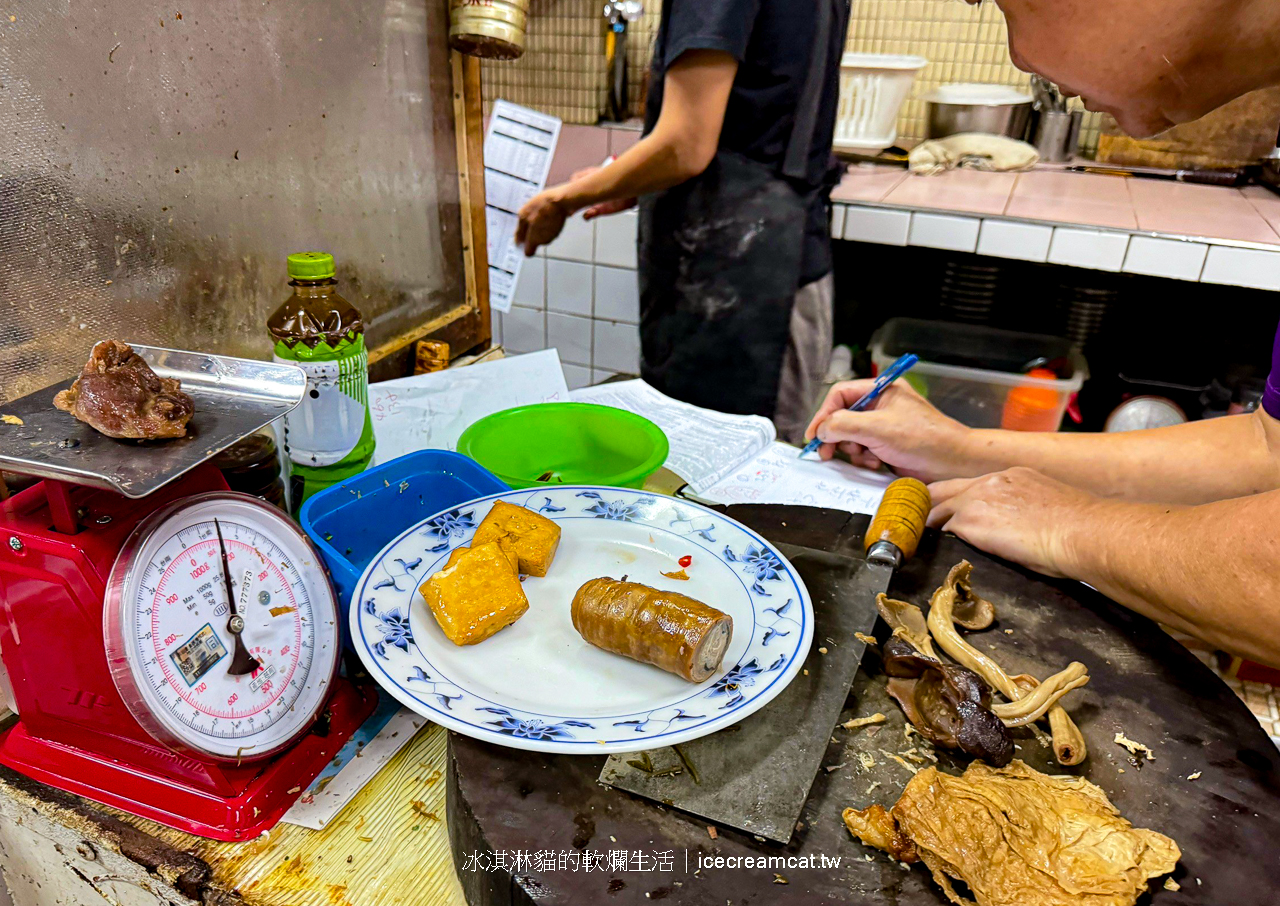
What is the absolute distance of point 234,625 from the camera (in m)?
0.74

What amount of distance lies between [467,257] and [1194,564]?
142 centimetres

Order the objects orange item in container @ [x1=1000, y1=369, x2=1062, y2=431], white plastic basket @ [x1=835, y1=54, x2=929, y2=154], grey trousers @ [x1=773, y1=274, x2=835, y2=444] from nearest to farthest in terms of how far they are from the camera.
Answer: grey trousers @ [x1=773, y1=274, x2=835, y2=444]
orange item in container @ [x1=1000, y1=369, x2=1062, y2=431]
white plastic basket @ [x1=835, y1=54, x2=929, y2=154]

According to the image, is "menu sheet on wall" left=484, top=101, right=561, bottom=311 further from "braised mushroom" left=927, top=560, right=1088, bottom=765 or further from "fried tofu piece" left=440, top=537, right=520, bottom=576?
"braised mushroom" left=927, top=560, right=1088, bottom=765

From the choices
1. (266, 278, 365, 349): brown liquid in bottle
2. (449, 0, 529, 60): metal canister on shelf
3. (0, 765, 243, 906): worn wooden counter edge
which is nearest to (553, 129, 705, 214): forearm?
(449, 0, 529, 60): metal canister on shelf

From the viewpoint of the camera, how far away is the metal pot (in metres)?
3.14

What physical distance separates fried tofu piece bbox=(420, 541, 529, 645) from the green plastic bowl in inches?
18.1

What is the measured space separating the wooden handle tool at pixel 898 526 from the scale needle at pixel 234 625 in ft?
2.45

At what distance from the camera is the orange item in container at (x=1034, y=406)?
2.69 metres

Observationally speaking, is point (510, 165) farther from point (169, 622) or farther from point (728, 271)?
point (169, 622)

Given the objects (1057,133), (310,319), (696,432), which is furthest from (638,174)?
(1057,133)

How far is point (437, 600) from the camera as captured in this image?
0.87 metres

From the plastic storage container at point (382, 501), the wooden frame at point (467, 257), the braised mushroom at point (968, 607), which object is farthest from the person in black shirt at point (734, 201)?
the braised mushroom at point (968, 607)

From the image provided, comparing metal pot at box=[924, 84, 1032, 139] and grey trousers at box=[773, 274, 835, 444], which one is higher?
metal pot at box=[924, 84, 1032, 139]

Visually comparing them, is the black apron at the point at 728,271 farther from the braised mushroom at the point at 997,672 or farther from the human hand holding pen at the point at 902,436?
the braised mushroom at the point at 997,672
